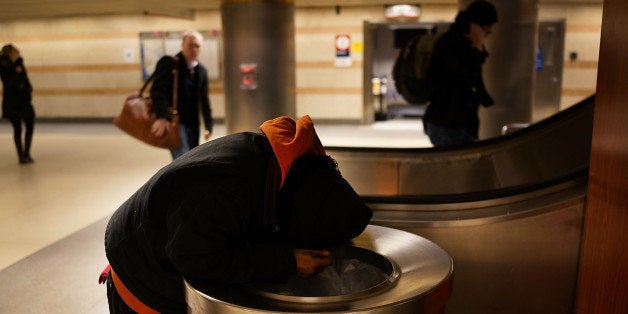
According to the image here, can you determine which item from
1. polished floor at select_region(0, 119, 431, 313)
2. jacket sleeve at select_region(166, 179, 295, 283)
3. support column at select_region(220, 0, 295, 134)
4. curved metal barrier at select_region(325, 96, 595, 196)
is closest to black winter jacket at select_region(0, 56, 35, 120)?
polished floor at select_region(0, 119, 431, 313)

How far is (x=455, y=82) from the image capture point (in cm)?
401

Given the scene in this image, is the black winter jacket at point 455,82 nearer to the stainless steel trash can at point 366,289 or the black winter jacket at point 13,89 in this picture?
the stainless steel trash can at point 366,289

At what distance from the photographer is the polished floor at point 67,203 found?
3768mm

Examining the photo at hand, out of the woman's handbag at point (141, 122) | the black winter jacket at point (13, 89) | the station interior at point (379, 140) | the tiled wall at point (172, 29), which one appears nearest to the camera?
the station interior at point (379, 140)

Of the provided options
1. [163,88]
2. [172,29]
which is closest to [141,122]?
[163,88]

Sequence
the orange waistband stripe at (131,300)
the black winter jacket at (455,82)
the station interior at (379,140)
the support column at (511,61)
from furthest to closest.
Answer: the support column at (511,61) → the black winter jacket at (455,82) → the station interior at (379,140) → the orange waistband stripe at (131,300)

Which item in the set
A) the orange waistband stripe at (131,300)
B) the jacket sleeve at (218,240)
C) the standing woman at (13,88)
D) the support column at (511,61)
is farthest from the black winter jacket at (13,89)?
the jacket sleeve at (218,240)

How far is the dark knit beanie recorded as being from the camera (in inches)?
149

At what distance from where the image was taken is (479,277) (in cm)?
248

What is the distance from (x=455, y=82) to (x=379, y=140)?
642 cm

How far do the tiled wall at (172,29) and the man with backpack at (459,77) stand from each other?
862 cm

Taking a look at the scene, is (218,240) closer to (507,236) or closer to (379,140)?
(507,236)

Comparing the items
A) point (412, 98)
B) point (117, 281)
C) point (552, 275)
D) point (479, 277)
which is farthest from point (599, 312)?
point (412, 98)

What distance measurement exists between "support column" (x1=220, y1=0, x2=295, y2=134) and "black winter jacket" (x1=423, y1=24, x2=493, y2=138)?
3.46 m
